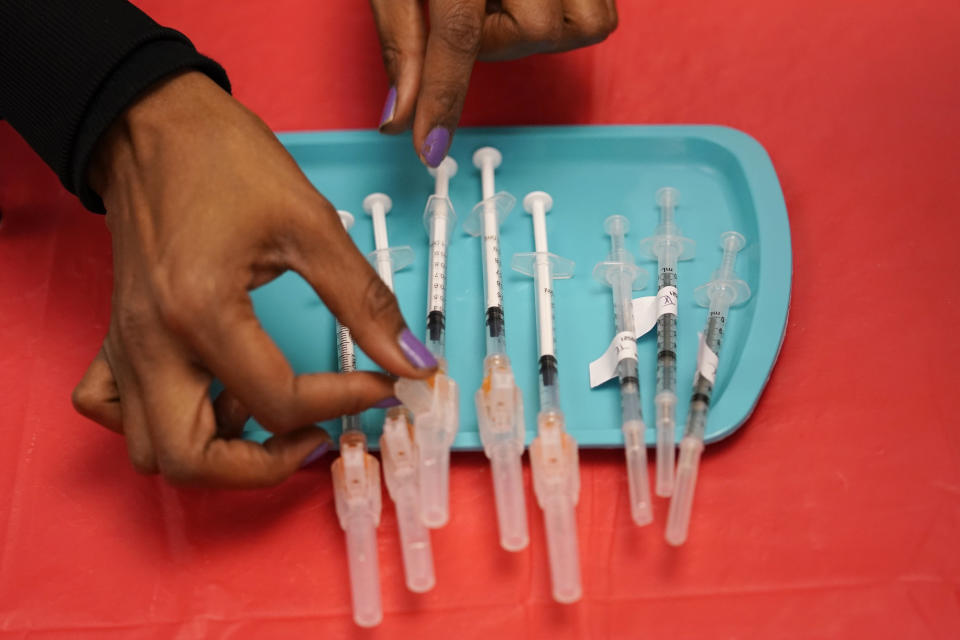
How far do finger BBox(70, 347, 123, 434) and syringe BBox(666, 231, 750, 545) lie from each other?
77 centimetres

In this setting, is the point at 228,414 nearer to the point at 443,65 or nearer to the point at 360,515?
the point at 360,515

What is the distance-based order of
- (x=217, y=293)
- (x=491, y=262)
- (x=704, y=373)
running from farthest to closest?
(x=491, y=262), (x=704, y=373), (x=217, y=293)

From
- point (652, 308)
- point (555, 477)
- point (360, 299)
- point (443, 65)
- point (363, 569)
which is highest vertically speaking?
point (443, 65)

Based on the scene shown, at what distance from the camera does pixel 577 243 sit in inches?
61.2

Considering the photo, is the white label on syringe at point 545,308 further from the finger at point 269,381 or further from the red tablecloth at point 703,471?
the finger at point 269,381

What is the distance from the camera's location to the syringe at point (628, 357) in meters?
1.21

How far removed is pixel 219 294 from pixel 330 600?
0.48 m

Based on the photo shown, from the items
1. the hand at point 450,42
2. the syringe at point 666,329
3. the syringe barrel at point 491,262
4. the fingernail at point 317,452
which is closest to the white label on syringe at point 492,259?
the syringe barrel at point 491,262

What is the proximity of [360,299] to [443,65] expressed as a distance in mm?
469

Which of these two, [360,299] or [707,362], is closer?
[360,299]

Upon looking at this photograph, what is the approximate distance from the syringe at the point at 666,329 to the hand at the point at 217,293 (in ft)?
1.21

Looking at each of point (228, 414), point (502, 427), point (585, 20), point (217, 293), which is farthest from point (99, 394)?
point (585, 20)

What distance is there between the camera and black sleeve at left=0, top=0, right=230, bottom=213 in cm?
119

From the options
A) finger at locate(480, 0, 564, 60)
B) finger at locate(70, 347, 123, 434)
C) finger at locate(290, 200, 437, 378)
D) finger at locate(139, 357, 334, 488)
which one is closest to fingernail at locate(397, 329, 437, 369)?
finger at locate(290, 200, 437, 378)
